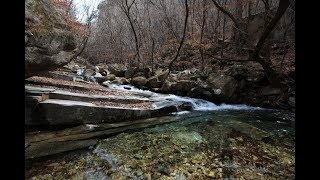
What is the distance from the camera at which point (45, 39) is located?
8.13 meters

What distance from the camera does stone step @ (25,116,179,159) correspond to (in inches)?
266

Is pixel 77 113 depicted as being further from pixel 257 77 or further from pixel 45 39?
pixel 257 77

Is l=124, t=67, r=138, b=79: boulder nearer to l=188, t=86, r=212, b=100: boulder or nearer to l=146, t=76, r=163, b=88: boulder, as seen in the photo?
l=146, t=76, r=163, b=88: boulder

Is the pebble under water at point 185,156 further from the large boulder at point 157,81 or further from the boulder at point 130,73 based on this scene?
the boulder at point 130,73

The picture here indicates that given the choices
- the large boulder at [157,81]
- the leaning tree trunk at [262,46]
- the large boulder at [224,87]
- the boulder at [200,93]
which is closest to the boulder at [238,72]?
the large boulder at [224,87]

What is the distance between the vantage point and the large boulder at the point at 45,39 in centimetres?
779

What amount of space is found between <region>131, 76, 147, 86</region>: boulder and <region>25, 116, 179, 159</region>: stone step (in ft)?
30.4

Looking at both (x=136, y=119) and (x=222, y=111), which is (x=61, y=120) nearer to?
(x=136, y=119)

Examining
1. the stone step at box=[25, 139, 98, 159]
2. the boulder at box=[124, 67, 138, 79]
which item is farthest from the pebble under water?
the boulder at box=[124, 67, 138, 79]

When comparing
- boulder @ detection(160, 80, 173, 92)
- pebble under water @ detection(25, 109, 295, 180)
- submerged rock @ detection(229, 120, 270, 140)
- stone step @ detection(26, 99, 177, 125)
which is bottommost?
pebble under water @ detection(25, 109, 295, 180)

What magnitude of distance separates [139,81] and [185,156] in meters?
13.4
